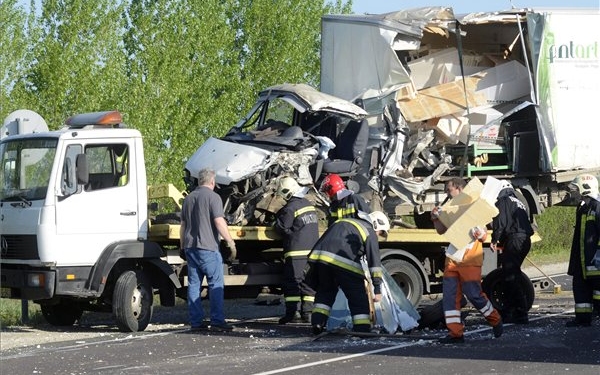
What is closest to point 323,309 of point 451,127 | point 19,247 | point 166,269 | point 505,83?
point 166,269

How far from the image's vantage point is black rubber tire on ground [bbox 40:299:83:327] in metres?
15.6

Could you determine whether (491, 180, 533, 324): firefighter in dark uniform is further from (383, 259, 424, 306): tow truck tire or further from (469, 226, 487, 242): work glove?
(469, 226, 487, 242): work glove

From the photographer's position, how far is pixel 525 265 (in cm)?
2652

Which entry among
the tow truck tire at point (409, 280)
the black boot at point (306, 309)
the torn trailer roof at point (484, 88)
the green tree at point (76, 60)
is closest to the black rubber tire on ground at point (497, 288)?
the tow truck tire at point (409, 280)

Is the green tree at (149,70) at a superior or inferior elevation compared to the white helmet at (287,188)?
superior

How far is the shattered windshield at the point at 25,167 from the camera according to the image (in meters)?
14.3

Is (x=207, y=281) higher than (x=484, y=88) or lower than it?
lower

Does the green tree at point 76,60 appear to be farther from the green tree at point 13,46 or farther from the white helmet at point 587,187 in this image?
the white helmet at point 587,187

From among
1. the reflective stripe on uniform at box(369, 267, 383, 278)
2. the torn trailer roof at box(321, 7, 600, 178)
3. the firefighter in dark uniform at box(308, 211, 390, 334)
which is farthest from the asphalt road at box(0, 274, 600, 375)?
the torn trailer roof at box(321, 7, 600, 178)

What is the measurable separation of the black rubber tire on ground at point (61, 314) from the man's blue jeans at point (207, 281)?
199 centimetres

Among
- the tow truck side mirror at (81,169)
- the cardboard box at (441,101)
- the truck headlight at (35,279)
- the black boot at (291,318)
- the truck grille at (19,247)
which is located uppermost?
the cardboard box at (441,101)

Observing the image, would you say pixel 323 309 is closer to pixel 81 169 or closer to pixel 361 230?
pixel 361 230

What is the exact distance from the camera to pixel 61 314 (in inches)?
615

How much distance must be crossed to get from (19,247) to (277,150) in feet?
11.2
